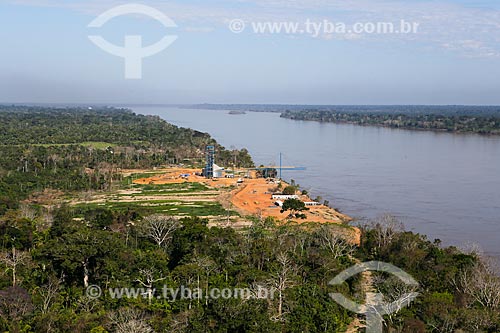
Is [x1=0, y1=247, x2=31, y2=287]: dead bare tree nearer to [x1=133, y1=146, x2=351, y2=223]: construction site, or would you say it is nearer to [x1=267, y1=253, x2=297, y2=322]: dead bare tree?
[x1=267, y1=253, x2=297, y2=322]: dead bare tree

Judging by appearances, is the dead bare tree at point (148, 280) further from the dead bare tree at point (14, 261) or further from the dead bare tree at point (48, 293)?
the dead bare tree at point (14, 261)

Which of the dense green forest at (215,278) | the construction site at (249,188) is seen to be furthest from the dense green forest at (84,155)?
the dense green forest at (215,278)

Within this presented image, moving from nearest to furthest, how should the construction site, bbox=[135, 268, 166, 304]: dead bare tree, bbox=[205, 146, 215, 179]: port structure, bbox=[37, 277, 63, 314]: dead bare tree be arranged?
bbox=[37, 277, 63, 314]: dead bare tree → bbox=[135, 268, 166, 304]: dead bare tree → the construction site → bbox=[205, 146, 215, 179]: port structure

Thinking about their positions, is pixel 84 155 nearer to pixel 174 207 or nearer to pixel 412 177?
pixel 174 207

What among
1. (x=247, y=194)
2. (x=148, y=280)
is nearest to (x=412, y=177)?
(x=247, y=194)

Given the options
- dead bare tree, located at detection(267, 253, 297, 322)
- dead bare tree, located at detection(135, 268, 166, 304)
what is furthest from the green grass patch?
dead bare tree, located at detection(135, 268, 166, 304)

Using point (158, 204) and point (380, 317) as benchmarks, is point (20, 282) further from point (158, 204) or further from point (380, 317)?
point (158, 204)
